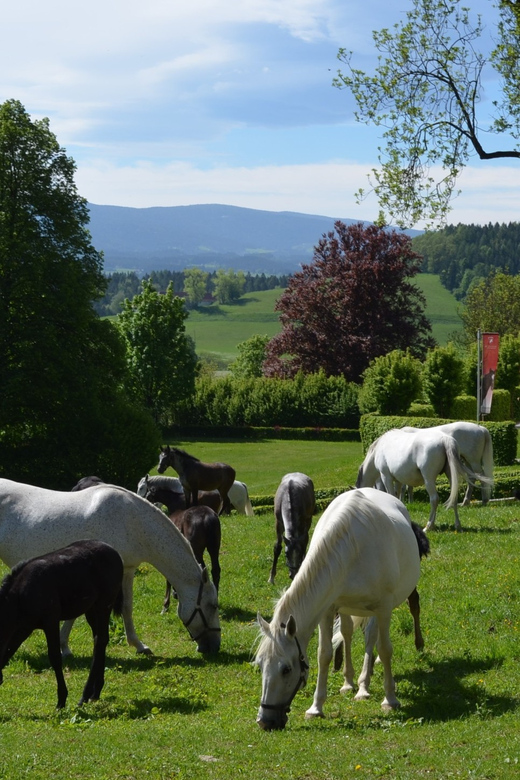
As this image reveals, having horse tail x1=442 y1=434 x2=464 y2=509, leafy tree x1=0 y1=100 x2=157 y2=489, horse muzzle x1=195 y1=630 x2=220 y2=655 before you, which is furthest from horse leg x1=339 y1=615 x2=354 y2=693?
leafy tree x1=0 y1=100 x2=157 y2=489

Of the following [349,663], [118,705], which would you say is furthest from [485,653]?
[118,705]

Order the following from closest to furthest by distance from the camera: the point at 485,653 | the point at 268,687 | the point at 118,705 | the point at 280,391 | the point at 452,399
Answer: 1. the point at 268,687
2. the point at 118,705
3. the point at 485,653
4. the point at 452,399
5. the point at 280,391

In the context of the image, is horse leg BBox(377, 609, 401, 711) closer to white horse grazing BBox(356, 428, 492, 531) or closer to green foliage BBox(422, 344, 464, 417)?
white horse grazing BBox(356, 428, 492, 531)

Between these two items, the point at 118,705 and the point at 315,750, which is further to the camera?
the point at 118,705

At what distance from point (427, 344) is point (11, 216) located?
4239 centimetres

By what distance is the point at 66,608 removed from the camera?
8906 mm

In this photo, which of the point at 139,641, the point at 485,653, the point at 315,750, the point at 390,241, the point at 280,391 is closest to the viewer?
the point at 315,750

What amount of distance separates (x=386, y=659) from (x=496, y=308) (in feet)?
290

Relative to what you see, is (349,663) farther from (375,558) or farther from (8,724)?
(8,724)

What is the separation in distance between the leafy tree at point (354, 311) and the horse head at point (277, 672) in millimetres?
56896

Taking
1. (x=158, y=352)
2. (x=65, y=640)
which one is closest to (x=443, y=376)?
(x=158, y=352)

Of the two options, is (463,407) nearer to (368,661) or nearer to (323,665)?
(368,661)

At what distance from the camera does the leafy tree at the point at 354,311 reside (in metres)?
64.9

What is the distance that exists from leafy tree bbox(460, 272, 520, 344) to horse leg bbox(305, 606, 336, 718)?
82.8 m
